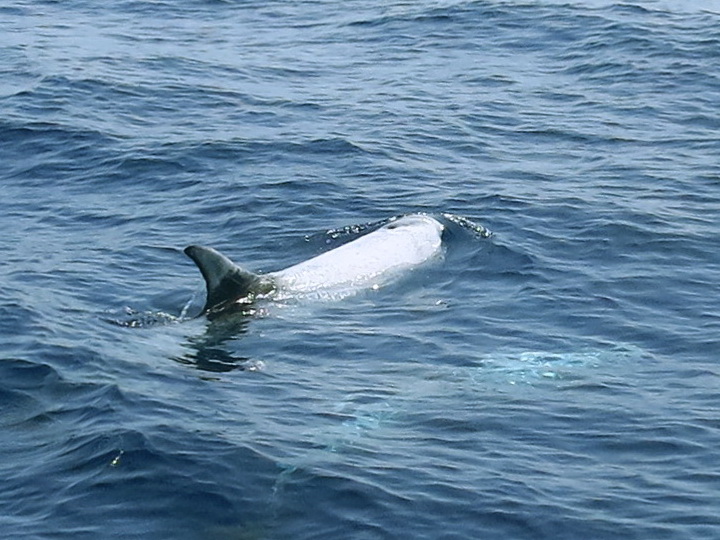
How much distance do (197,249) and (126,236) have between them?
415cm

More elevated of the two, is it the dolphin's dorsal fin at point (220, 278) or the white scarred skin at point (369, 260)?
the dolphin's dorsal fin at point (220, 278)

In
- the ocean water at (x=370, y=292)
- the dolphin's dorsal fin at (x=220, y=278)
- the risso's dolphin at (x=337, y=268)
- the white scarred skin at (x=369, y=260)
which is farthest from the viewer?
the white scarred skin at (x=369, y=260)

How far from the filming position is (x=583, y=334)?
17125 mm

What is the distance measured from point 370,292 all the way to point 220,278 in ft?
7.80

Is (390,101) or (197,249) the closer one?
(197,249)

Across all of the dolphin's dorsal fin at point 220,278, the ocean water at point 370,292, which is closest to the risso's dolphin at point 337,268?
the dolphin's dorsal fin at point 220,278

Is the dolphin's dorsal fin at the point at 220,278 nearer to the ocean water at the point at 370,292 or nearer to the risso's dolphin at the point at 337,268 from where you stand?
the risso's dolphin at the point at 337,268

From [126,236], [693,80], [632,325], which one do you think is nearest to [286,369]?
[632,325]

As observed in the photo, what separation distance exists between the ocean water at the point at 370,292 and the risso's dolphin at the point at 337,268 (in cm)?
33

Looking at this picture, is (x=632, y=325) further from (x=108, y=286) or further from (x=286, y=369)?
(x=108, y=286)

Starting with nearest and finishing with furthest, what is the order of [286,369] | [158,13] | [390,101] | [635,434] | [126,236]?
[635,434], [286,369], [126,236], [390,101], [158,13]

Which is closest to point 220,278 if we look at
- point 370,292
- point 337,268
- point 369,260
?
point 337,268

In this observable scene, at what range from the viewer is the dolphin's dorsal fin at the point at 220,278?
56.7 ft

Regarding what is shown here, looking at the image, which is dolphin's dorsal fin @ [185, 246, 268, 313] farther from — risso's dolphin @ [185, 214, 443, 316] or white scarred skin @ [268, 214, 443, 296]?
white scarred skin @ [268, 214, 443, 296]
